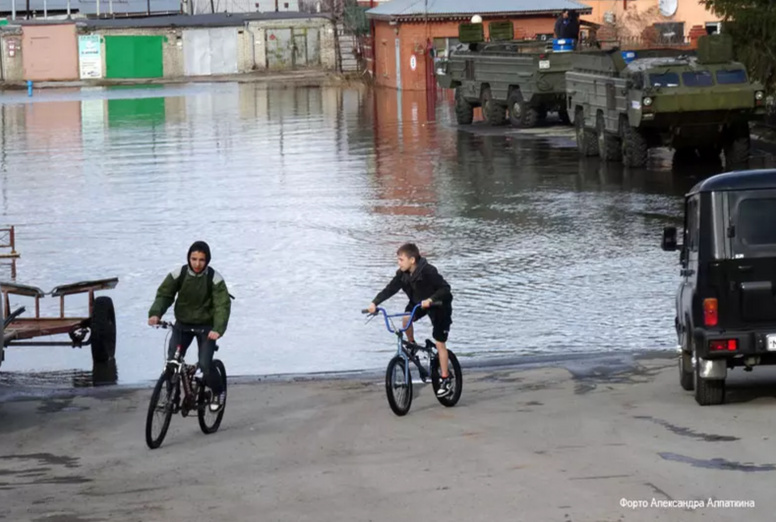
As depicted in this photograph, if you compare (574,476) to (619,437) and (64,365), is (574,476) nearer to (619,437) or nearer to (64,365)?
(619,437)

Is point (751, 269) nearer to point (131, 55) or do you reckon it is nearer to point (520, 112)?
point (520, 112)

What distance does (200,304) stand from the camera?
11.0m

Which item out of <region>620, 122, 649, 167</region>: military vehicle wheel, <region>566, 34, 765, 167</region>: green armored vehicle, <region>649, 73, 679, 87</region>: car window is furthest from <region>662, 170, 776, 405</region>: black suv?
<region>620, 122, 649, 167</region>: military vehicle wheel

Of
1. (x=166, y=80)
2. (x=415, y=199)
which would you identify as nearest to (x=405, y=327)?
(x=415, y=199)

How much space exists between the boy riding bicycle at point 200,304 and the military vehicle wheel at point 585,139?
68.7 feet

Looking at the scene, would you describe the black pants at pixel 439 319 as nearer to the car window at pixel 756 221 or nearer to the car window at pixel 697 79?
the car window at pixel 756 221

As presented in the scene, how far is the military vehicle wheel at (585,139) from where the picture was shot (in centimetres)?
3134

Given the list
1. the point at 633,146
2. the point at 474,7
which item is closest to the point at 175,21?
the point at 474,7

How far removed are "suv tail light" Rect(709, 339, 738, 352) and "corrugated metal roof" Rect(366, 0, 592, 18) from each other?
4797cm

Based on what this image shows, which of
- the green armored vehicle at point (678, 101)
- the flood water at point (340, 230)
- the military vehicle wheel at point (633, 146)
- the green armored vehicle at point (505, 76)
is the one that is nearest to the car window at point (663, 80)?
the green armored vehicle at point (678, 101)

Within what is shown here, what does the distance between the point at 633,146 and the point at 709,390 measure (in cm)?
1791

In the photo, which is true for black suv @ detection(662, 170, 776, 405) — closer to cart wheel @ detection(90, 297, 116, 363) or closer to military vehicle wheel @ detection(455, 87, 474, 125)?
cart wheel @ detection(90, 297, 116, 363)

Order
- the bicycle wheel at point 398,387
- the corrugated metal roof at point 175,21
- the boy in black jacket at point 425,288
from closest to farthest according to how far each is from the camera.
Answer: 1. the bicycle wheel at point 398,387
2. the boy in black jacket at point 425,288
3. the corrugated metal roof at point 175,21

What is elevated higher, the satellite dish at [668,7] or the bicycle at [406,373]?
the satellite dish at [668,7]
